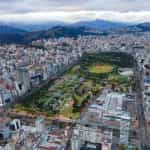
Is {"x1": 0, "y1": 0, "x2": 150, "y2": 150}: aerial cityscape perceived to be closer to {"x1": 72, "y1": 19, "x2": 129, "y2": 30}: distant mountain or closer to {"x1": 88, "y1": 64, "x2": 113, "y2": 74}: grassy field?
{"x1": 88, "y1": 64, "x2": 113, "y2": 74}: grassy field

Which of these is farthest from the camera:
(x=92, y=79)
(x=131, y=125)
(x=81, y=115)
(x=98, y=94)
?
(x=92, y=79)

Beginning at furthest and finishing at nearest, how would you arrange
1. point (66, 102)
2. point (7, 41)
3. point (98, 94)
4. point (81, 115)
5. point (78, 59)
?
point (7, 41), point (78, 59), point (98, 94), point (66, 102), point (81, 115)

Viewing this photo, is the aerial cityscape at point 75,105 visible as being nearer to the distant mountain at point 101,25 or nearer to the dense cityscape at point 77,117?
the dense cityscape at point 77,117

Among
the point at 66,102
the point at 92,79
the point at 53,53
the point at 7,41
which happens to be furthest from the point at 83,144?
the point at 7,41

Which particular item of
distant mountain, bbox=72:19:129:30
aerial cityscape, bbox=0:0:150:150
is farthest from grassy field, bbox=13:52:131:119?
distant mountain, bbox=72:19:129:30

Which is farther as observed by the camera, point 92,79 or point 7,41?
point 7,41

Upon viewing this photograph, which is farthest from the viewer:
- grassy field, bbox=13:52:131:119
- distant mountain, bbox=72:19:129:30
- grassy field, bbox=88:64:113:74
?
distant mountain, bbox=72:19:129:30

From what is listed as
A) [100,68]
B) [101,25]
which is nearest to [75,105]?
[100,68]

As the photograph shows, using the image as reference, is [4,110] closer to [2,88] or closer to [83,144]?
[2,88]
